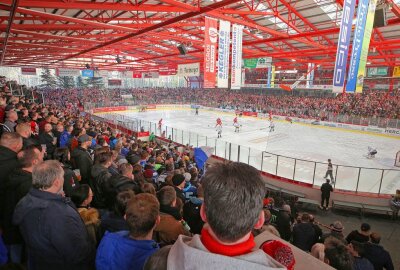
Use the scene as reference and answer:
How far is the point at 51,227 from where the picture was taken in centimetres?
219

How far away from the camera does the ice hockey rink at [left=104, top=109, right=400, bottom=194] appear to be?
37.7ft

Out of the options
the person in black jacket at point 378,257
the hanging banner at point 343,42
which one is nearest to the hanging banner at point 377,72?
the hanging banner at point 343,42

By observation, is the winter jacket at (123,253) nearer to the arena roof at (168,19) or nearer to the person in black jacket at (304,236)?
the person in black jacket at (304,236)

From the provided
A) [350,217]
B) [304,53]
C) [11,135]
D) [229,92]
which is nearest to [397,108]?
[304,53]

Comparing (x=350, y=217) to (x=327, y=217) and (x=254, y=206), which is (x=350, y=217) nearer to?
(x=327, y=217)

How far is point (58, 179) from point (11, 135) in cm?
188

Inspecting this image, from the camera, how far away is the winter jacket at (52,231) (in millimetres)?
2205

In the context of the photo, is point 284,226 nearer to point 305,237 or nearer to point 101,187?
point 305,237

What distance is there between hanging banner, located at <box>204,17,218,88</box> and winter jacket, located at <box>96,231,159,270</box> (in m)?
10.4

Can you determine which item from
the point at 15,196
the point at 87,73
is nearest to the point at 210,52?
the point at 15,196

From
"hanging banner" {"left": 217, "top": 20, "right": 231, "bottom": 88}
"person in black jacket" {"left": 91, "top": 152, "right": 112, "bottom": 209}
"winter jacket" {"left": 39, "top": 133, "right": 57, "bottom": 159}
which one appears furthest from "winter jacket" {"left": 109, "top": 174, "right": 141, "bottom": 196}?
"hanging banner" {"left": 217, "top": 20, "right": 231, "bottom": 88}

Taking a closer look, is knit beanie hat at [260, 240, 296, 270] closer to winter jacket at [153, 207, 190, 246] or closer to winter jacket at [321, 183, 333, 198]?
winter jacket at [153, 207, 190, 246]

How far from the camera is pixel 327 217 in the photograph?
930cm

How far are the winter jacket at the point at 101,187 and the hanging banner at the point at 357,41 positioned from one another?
903 cm
